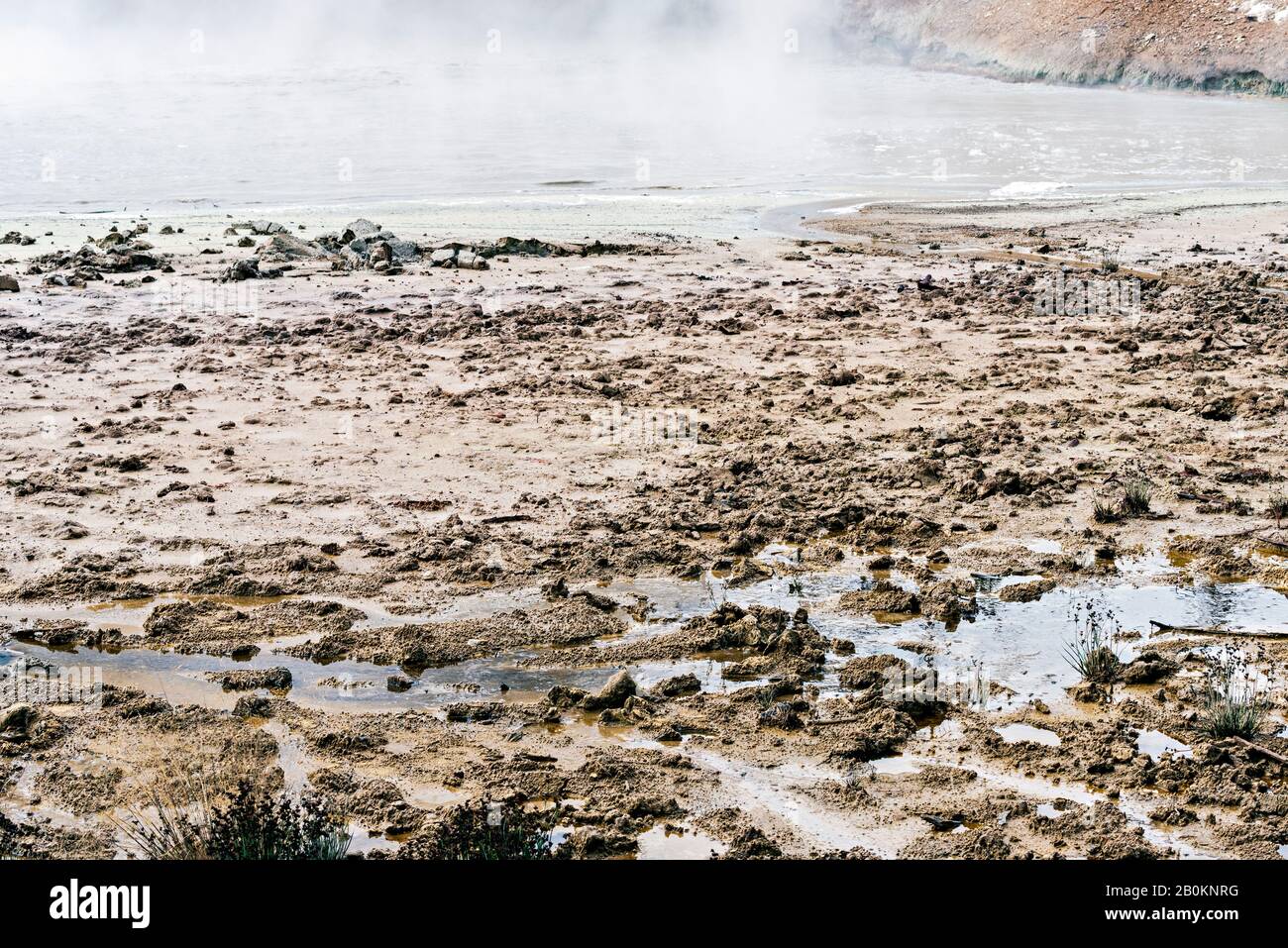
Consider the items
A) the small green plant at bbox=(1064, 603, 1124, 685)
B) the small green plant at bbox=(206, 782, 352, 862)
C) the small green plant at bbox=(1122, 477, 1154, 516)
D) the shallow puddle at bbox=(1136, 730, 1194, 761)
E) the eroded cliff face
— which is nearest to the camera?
the small green plant at bbox=(206, 782, 352, 862)

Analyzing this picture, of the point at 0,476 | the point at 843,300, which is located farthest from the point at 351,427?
the point at 843,300

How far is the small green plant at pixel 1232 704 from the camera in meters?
4.79

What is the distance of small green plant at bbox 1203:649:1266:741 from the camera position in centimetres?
479

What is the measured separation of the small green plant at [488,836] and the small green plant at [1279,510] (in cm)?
462

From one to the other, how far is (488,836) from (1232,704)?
9.10 ft

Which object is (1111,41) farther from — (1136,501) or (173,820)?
(173,820)

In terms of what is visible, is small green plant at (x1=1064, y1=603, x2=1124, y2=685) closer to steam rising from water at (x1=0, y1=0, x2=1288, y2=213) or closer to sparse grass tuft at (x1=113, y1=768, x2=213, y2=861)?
sparse grass tuft at (x1=113, y1=768, x2=213, y2=861)

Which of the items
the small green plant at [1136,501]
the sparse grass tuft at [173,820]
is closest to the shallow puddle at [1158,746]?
the small green plant at [1136,501]

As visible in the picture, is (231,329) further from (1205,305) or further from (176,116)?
(176,116)

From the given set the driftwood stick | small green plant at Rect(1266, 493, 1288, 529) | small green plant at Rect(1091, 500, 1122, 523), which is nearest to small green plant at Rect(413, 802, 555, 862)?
the driftwood stick

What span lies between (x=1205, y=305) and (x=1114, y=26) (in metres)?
45.3

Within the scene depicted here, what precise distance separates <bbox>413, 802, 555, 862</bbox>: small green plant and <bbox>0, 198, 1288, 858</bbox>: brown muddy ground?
0.11 meters

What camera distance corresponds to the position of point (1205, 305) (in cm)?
1198

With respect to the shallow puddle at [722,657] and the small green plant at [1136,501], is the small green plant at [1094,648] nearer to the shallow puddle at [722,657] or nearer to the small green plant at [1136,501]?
the shallow puddle at [722,657]
